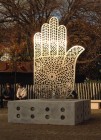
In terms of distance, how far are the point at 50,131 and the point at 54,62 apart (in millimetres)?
4634

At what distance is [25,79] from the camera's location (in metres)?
39.1

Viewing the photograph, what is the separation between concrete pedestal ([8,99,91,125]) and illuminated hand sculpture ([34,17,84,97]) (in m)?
0.89

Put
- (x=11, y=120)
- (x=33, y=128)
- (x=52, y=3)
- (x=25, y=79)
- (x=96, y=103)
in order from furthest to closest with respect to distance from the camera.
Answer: (x=25, y=79)
(x=52, y=3)
(x=96, y=103)
(x=11, y=120)
(x=33, y=128)

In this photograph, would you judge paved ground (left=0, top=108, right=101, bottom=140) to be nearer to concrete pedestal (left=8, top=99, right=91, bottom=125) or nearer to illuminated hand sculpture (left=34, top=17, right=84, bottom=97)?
concrete pedestal (left=8, top=99, right=91, bottom=125)

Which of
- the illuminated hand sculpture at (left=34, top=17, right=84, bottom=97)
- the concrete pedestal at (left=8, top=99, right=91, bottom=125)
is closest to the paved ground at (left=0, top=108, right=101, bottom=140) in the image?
the concrete pedestal at (left=8, top=99, right=91, bottom=125)

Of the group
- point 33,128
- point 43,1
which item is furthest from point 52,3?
point 33,128

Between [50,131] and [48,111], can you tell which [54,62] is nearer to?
[48,111]

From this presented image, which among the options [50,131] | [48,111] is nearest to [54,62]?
[48,111]

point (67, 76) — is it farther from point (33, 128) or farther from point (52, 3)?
point (52, 3)

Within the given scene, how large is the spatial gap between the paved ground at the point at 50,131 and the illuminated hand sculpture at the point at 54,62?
1958 millimetres

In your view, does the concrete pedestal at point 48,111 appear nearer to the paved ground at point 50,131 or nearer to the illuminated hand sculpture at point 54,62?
the paved ground at point 50,131

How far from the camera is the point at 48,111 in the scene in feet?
64.4

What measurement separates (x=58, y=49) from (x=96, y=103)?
30.8 feet

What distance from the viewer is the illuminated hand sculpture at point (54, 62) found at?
20.7 m
